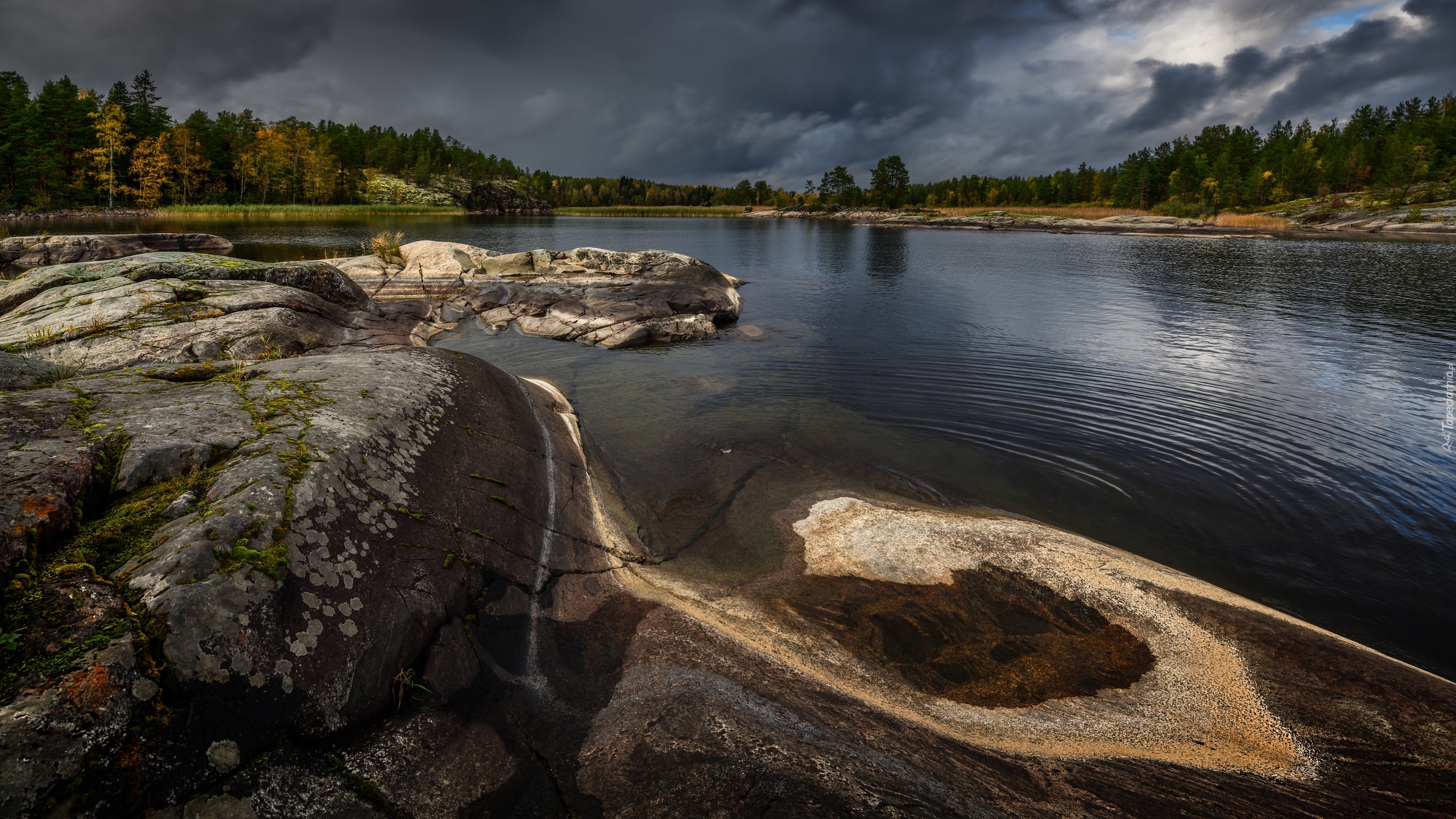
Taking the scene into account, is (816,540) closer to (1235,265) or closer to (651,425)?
(651,425)

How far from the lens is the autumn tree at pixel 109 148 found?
77.0m

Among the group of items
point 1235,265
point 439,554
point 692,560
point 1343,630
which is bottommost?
point 1343,630

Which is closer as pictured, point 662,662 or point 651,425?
point 662,662

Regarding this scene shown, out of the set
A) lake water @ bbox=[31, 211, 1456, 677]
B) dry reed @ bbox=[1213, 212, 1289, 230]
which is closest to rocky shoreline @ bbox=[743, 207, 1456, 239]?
dry reed @ bbox=[1213, 212, 1289, 230]

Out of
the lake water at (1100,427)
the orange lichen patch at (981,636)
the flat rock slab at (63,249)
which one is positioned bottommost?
the orange lichen patch at (981,636)

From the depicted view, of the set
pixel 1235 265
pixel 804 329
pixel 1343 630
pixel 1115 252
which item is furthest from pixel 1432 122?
pixel 1343 630

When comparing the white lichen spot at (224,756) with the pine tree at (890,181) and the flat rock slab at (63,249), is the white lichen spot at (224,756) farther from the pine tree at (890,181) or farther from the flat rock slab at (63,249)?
the pine tree at (890,181)

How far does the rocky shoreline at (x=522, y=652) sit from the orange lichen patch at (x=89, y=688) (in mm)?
12

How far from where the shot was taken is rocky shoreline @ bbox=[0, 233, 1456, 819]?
279cm

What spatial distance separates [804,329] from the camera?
2256 centimetres

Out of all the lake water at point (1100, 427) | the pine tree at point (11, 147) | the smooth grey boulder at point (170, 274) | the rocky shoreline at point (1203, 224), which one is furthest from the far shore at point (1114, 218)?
the lake water at point (1100, 427)

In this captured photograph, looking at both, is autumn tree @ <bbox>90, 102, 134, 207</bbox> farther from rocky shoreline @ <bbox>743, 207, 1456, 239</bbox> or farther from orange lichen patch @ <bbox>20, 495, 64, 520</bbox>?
rocky shoreline @ <bbox>743, 207, 1456, 239</bbox>

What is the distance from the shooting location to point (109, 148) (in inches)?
3051

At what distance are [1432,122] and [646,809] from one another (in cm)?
17578
